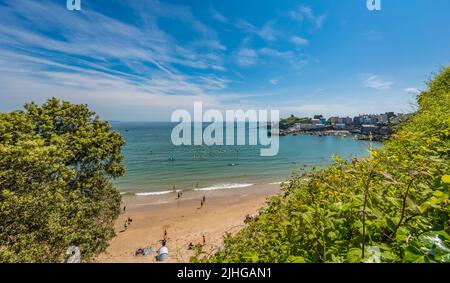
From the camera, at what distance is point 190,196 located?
3344 cm

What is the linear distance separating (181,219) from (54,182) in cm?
1688

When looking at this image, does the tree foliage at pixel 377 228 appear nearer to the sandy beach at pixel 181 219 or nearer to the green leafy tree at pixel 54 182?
the green leafy tree at pixel 54 182

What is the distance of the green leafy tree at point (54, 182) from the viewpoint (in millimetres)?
9297

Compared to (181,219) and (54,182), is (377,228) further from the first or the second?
(181,219)

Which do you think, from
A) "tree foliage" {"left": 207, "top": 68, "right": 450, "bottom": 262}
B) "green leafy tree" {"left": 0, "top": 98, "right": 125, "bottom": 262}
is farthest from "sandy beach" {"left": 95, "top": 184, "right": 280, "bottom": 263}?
"tree foliage" {"left": 207, "top": 68, "right": 450, "bottom": 262}

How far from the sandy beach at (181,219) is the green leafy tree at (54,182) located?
567cm

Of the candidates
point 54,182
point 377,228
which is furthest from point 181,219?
point 377,228

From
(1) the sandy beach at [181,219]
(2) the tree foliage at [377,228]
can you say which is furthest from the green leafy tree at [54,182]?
(2) the tree foliage at [377,228]

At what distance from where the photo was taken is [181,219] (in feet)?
86.1

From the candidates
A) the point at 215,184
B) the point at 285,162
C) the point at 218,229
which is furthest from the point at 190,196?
the point at 285,162
